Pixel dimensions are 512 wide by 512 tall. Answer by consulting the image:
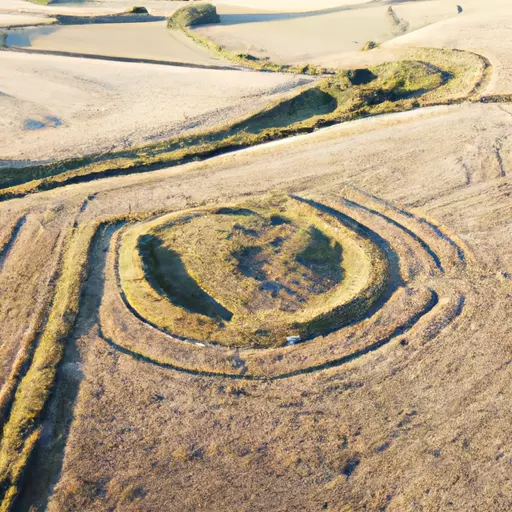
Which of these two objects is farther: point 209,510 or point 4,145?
point 4,145

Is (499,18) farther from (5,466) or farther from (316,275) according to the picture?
(5,466)

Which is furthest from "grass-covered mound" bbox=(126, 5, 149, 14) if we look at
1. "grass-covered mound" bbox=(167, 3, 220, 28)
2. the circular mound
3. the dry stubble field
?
the circular mound

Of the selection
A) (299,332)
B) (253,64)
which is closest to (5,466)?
(299,332)

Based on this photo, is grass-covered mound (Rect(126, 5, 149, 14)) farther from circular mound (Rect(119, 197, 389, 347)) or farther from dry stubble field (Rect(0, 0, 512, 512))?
circular mound (Rect(119, 197, 389, 347))

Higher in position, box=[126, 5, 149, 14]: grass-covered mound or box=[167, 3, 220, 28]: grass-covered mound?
box=[126, 5, 149, 14]: grass-covered mound

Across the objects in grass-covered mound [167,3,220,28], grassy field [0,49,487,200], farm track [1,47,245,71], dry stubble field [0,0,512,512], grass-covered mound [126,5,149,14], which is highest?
grass-covered mound [126,5,149,14]

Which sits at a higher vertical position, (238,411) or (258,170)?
(258,170)

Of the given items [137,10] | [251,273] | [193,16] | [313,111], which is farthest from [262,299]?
[137,10]
